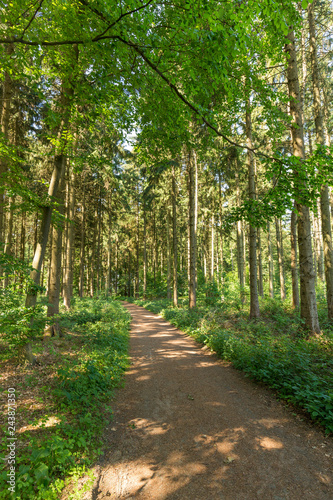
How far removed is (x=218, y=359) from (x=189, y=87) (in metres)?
7.23

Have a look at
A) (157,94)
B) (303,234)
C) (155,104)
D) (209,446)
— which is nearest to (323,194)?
(303,234)

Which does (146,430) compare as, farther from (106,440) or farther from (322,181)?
(322,181)

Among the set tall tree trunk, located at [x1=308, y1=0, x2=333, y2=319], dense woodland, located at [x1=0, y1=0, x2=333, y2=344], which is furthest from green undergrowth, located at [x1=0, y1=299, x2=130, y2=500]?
tall tree trunk, located at [x1=308, y1=0, x2=333, y2=319]

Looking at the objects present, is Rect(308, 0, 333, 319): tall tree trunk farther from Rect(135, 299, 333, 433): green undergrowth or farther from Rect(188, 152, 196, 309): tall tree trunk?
Rect(188, 152, 196, 309): tall tree trunk

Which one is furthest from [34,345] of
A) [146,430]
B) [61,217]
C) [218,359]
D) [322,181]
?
[322,181]

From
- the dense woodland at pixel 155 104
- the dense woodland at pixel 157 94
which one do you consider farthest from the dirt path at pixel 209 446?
the dense woodland at pixel 157 94

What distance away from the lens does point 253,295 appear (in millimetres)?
10281

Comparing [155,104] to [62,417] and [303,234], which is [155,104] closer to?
[303,234]

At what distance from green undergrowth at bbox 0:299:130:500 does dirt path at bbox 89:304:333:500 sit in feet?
1.11

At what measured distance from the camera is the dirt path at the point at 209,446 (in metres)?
2.75

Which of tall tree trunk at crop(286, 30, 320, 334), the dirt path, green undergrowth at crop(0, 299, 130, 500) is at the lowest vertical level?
the dirt path

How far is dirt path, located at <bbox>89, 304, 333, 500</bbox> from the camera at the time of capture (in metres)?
2.75

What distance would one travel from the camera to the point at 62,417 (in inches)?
143

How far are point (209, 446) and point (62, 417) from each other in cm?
239
